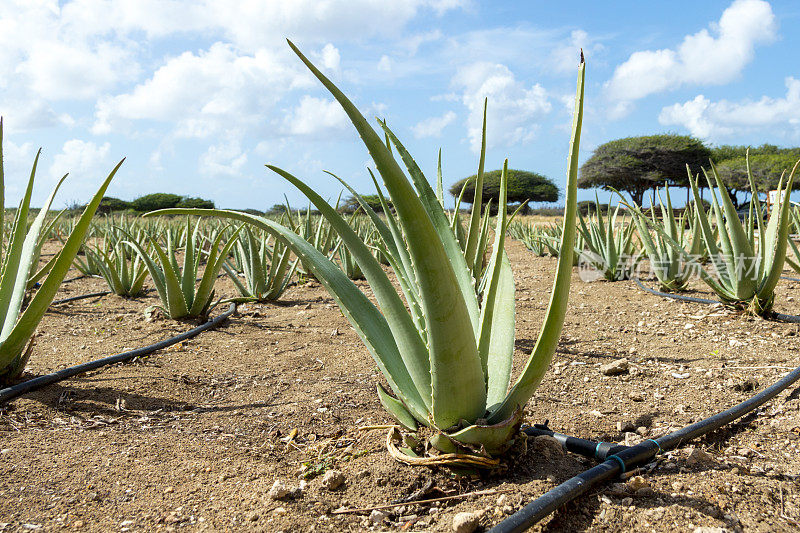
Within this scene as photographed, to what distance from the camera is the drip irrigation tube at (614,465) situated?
0.92 meters

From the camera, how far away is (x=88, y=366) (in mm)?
2023

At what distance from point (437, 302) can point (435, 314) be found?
1.0 inches

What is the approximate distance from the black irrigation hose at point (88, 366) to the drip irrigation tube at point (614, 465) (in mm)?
1628

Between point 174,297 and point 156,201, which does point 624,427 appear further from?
point 156,201

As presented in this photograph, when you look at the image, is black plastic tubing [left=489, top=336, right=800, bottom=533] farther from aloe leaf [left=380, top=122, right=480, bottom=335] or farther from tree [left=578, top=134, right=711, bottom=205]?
tree [left=578, top=134, right=711, bottom=205]

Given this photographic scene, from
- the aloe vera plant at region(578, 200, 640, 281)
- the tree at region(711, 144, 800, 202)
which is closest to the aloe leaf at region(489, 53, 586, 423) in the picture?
the aloe vera plant at region(578, 200, 640, 281)

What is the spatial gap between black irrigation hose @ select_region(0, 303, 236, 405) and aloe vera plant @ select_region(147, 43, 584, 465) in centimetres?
115

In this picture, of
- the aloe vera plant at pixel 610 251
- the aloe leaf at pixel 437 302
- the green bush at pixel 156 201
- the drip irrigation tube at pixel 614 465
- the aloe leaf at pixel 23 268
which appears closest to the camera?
the aloe leaf at pixel 437 302

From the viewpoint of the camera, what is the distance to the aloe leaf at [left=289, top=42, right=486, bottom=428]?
0.78 meters

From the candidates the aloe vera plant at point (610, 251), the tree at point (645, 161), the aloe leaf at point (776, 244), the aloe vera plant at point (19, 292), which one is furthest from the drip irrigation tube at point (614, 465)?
the tree at point (645, 161)

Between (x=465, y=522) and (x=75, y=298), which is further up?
(x=75, y=298)

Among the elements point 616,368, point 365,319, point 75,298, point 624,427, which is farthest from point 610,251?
point 75,298

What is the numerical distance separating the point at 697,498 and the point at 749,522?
9 centimetres

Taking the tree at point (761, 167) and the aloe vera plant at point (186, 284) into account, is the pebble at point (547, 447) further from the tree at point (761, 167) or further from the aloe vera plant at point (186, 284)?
the tree at point (761, 167)
